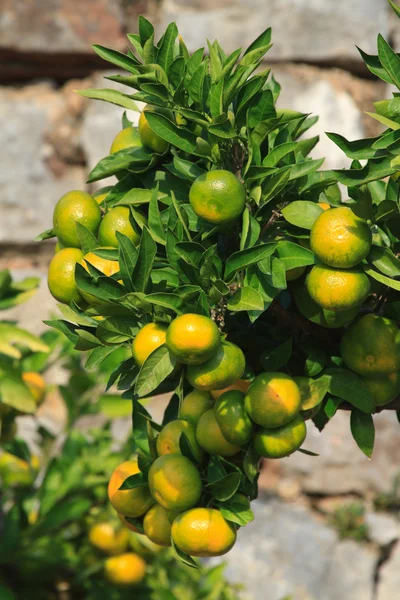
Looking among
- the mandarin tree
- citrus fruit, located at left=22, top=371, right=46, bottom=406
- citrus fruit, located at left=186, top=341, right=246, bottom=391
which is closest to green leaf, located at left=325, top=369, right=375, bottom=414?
the mandarin tree

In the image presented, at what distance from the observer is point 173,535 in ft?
2.09

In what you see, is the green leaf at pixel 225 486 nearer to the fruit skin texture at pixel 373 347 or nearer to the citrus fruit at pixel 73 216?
the fruit skin texture at pixel 373 347

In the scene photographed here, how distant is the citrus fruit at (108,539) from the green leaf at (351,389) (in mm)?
771

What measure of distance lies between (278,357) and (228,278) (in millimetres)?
91

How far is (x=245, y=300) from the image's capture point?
0.58m

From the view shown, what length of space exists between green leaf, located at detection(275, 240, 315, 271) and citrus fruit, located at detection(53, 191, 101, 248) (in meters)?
0.18

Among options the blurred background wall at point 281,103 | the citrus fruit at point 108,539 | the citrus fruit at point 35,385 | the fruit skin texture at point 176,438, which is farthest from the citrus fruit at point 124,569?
the fruit skin texture at point 176,438

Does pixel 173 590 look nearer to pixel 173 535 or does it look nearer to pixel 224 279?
pixel 173 535

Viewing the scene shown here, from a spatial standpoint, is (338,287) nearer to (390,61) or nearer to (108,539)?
(390,61)

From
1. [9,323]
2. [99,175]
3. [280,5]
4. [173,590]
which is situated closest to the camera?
[99,175]

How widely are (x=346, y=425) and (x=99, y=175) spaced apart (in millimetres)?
1319

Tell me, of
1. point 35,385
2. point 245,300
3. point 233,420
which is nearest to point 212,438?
point 233,420

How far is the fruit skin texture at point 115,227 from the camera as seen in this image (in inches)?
25.8

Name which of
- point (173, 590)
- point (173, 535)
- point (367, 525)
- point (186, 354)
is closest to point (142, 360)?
point (186, 354)
